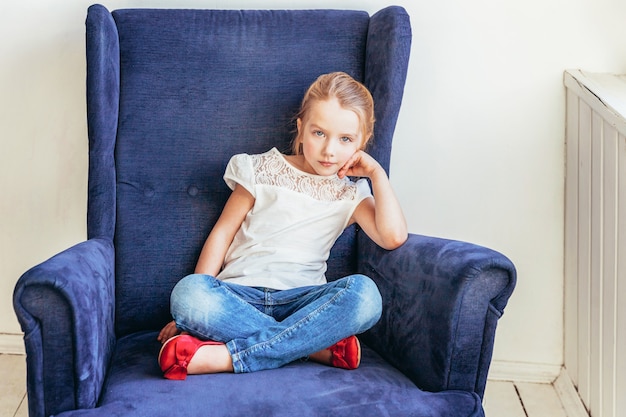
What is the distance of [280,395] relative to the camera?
1.46 m

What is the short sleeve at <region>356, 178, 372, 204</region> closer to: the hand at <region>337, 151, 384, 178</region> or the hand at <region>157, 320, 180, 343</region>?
the hand at <region>337, 151, 384, 178</region>

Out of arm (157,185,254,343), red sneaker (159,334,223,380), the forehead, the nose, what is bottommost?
red sneaker (159,334,223,380)

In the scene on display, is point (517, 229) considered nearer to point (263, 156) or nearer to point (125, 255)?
point (263, 156)

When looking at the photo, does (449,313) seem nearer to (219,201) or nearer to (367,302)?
(367,302)

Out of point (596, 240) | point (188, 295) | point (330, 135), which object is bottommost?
point (188, 295)

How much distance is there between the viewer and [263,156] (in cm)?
195

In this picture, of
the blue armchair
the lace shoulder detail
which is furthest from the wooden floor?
the lace shoulder detail

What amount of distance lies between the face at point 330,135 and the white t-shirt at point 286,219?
8 cm

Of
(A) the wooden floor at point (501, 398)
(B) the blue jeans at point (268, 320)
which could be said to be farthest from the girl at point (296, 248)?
(A) the wooden floor at point (501, 398)

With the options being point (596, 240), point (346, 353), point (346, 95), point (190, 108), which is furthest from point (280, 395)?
point (596, 240)

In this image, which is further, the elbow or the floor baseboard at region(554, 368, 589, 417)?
the floor baseboard at region(554, 368, 589, 417)

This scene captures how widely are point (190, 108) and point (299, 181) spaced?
1.11ft

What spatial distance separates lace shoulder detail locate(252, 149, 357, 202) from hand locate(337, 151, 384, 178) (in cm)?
5

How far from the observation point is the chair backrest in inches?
76.1
